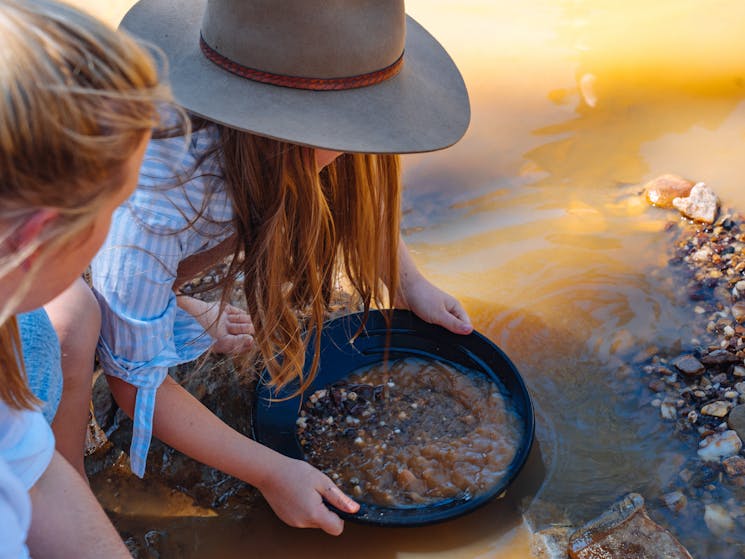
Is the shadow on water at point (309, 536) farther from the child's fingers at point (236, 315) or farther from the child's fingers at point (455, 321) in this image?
the child's fingers at point (236, 315)

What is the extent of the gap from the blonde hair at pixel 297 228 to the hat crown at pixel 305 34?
6.6 inches

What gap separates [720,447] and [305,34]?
1.34m

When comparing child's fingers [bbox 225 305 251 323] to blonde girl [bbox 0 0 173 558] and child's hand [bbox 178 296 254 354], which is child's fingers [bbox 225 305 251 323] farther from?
blonde girl [bbox 0 0 173 558]

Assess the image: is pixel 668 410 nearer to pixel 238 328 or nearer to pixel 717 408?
pixel 717 408

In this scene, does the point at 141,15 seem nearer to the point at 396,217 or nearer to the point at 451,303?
the point at 396,217

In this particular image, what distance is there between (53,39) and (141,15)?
2.88 feet

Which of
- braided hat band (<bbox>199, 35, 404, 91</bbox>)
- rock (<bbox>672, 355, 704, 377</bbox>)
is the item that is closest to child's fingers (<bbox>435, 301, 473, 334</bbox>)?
rock (<bbox>672, 355, 704, 377</bbox>)

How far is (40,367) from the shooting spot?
146cm

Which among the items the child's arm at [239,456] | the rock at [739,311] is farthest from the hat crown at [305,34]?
the rock at [739,311]

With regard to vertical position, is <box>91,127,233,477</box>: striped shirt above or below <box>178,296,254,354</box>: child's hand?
above

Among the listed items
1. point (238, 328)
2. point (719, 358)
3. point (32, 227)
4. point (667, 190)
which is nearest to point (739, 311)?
point (719, 358)

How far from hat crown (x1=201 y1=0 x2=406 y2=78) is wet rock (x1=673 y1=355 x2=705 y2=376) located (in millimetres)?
1186

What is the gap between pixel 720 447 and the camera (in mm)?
1870

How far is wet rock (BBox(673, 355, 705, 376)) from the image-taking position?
2057mm
